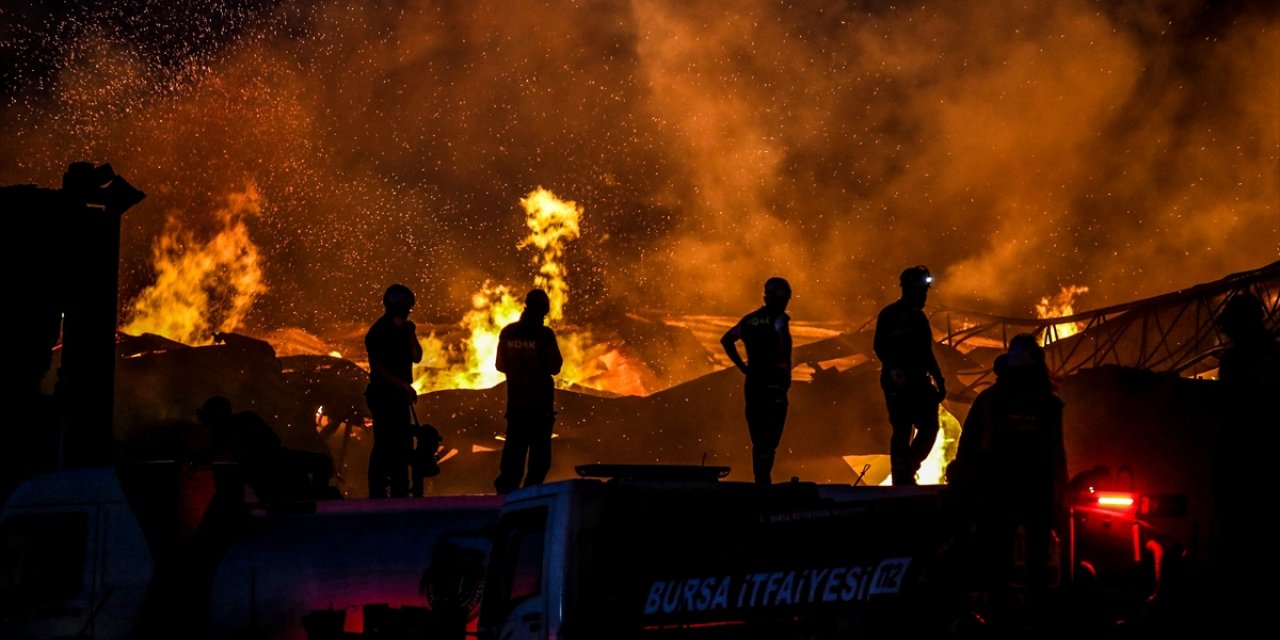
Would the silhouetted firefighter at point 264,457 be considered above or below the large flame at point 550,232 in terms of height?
below

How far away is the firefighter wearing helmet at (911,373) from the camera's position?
9920mm

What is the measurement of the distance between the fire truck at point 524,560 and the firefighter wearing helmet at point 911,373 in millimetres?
2732

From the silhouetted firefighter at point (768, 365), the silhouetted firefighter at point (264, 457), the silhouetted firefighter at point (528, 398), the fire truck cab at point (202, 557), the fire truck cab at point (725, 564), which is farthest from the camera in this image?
the silhouetted firefighter at point (528, 398)

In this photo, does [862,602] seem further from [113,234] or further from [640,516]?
[113,234]

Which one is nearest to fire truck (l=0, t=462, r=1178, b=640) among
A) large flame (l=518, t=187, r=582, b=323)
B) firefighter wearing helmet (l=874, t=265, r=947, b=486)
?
firefighter wearing helmet (l=874, t=265, r=947, b=486)

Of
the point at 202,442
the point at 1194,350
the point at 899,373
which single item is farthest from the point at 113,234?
the point at 1194,350

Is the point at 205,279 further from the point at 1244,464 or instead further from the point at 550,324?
the point at 1244,464

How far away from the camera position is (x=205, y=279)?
95.1 feet

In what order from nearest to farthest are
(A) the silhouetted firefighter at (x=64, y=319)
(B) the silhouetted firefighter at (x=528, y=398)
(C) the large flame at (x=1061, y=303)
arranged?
(B) the silhouetted firefighter at (x=528, y=398) → (A) the silhouetted firefighter at (x=64, y=319) → (C) the large flame at (x=1061, y=303)

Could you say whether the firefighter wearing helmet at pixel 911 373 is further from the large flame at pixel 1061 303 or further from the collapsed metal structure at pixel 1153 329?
the large flame at pixel 1061 303

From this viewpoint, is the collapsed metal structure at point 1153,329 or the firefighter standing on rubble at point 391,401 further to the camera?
the collapsed metal structure at point 1153,329

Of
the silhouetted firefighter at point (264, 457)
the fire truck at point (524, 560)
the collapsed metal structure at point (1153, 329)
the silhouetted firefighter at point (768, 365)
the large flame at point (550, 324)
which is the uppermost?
the large flame at point (550, 324)

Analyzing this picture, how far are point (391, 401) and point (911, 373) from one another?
14.6 ft

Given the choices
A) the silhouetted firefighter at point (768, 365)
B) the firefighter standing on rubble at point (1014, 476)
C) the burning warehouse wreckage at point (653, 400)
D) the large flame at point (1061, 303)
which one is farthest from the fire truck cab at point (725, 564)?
the large flame at point (1061, 303)
